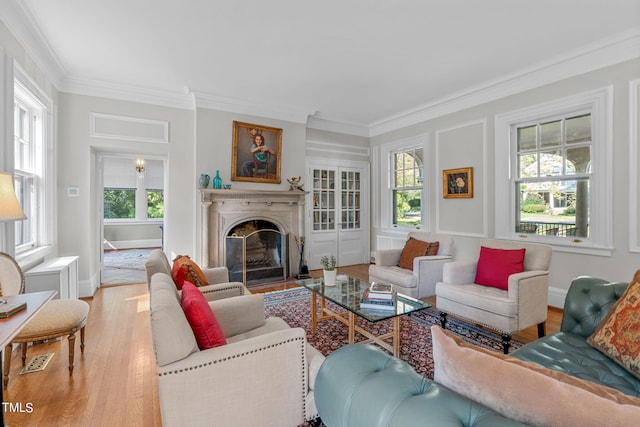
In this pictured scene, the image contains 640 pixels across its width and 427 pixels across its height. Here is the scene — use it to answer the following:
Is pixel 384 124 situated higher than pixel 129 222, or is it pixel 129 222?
pixel 384 124

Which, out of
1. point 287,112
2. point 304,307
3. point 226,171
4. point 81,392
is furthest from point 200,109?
point 81,392

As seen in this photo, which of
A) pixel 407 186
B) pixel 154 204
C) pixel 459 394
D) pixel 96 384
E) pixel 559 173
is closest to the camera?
pixel 459 394

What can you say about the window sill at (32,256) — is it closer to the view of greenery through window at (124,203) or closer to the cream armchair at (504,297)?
the cream armchair at (504,297)

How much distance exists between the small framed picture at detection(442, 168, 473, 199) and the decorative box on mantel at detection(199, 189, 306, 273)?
2282 millimetres

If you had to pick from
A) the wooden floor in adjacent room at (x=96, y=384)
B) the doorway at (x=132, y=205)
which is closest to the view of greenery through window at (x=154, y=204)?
the doorway at (x=132, y=205)

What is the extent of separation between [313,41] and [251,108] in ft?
6.60

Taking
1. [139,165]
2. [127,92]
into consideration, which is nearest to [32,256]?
[127,92]

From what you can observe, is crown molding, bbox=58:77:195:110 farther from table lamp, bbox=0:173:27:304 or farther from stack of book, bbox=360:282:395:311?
stack of book, bbox=360:282:395:311

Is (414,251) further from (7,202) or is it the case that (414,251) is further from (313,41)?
(7,202)

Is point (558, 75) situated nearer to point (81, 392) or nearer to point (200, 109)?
point (200, 109)

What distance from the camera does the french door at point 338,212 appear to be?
5625 millimetres

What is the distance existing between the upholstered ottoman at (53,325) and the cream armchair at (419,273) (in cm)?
298

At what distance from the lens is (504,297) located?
2.58 m

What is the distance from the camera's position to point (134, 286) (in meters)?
4.47
